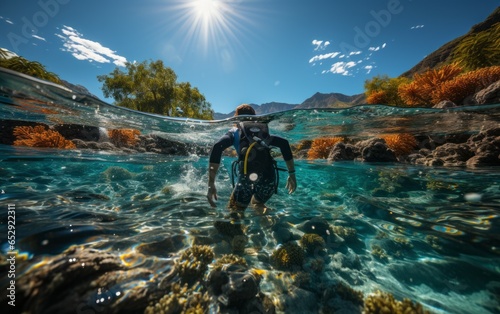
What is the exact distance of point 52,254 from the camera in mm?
2699

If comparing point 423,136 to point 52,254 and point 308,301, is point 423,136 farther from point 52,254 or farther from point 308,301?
point 52,254

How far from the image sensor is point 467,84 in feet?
29.6

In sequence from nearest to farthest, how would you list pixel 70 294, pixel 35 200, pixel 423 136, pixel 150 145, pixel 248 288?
pixel 70 294 < pixel 248 288 < pixel 35 200 < pixel 423 136 < pixel 150 145

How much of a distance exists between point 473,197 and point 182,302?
8368mm

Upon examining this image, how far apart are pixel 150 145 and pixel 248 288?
1995cm

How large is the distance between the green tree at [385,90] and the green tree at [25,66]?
67.2 ft

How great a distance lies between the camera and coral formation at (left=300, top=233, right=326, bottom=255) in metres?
3.85

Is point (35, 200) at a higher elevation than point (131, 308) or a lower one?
higher

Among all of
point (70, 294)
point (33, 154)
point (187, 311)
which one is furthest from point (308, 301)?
point (33, 154)

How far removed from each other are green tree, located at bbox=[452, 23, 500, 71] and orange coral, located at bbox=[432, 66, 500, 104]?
11.2ft

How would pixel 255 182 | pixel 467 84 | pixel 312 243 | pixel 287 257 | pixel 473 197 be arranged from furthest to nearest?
1. pixel 467 84
2. pixel 473 197
3. pixel 255 182
4. pixel 312 243
5. pixel 287 257

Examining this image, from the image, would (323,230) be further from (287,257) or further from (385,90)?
(385,90)

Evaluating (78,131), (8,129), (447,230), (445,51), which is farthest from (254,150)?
(445,51)

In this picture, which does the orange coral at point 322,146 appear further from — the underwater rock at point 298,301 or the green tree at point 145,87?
the green tree at point 145,87
